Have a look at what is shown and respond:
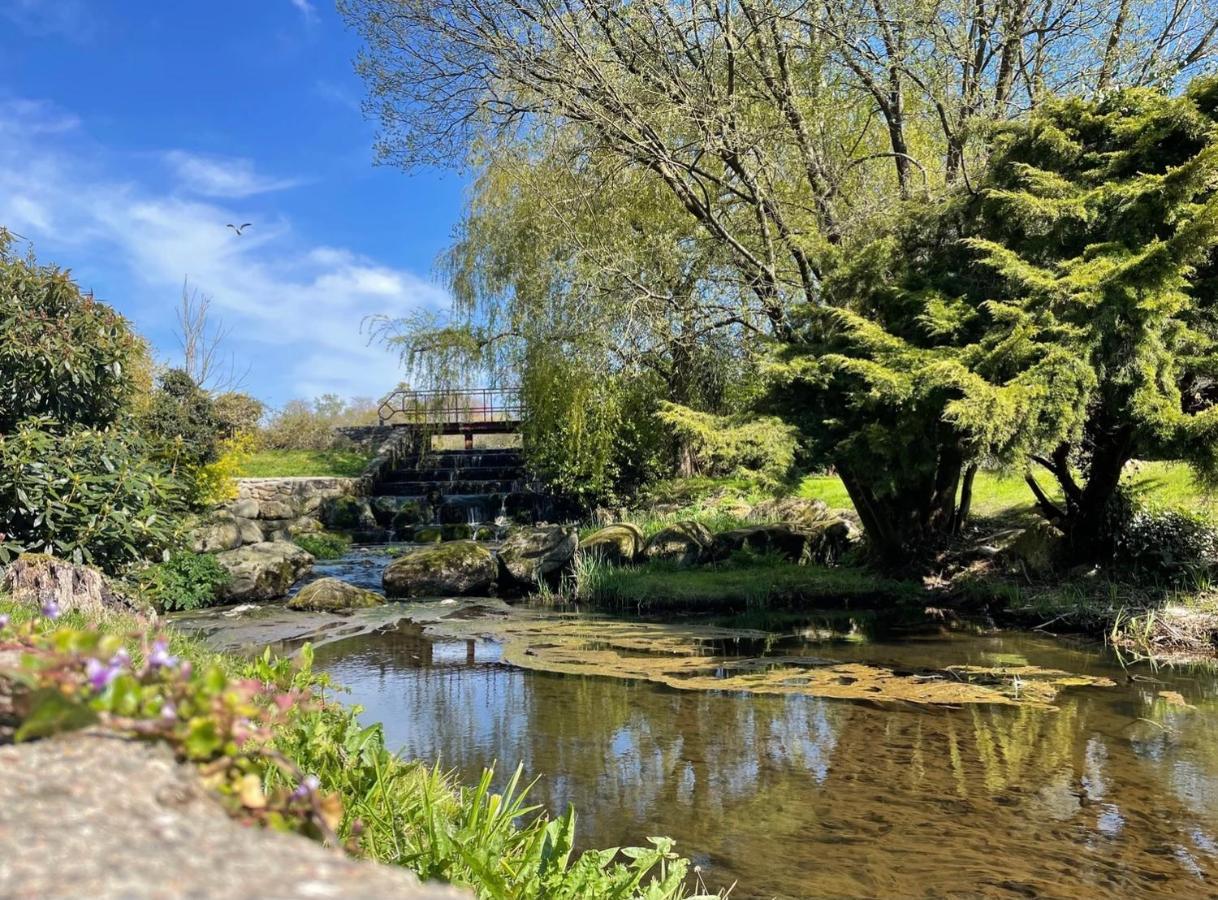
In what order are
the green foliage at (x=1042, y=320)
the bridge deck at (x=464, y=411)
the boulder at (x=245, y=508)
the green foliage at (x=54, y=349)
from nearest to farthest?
the green foliage at (x=54, y=349) < the green foliage at (x=1042, y=320) < the boulder at (x=245, y=508) < the bridge deck at (x=464, y=411)

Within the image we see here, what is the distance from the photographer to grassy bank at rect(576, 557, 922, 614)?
11.5 meters

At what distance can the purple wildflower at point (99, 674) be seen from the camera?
3.63ft

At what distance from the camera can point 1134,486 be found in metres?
11.8

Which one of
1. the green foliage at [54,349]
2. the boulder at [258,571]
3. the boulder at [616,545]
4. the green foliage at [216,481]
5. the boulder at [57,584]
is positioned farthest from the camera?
the green foliage at [216,481]

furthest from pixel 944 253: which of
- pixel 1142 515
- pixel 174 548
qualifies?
pixel 174 548

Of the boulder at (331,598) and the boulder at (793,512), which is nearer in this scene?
the boulder at (331,598)

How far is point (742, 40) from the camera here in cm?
Result: 1198

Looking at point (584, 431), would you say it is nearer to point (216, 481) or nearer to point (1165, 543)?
point (216, 481)

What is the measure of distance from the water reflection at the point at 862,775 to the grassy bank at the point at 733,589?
352 cm

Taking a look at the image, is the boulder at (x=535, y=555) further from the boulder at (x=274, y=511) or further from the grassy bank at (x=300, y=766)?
the boulder at (x=274, y=511)

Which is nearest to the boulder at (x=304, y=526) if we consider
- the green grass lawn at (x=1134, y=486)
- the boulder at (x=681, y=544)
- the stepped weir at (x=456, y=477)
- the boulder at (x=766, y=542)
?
the stepped weir at (x=456, y=477)

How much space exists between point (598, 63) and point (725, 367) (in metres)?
5.47

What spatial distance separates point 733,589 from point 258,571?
22.5 feet

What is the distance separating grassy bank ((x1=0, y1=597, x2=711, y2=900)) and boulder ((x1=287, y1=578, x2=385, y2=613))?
215 inches
